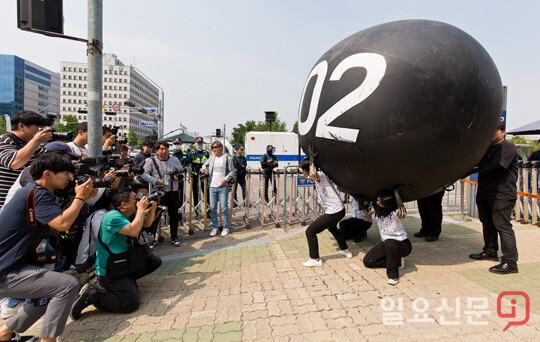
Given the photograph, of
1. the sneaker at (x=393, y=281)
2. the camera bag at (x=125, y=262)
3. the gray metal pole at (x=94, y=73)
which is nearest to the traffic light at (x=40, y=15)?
the gray metal pole at (x=94, y=73)

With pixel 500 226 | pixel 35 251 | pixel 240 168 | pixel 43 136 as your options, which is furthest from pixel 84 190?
pixel 240 168

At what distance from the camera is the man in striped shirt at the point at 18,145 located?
10.8 ft

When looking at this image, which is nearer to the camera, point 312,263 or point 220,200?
point 312,263

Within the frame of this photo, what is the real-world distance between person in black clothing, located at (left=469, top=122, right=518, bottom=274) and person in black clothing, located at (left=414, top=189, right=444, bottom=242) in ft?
3.25

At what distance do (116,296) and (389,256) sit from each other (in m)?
3.37

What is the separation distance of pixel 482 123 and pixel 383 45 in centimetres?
119

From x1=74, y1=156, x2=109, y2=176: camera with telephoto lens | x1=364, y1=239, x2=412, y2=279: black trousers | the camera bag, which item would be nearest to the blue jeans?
the camera bag

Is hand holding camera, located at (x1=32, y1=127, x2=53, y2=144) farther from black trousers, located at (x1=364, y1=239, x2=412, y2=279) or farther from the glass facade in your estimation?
the glass facade

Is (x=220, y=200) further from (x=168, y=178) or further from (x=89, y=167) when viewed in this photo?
(x=89, y=167)

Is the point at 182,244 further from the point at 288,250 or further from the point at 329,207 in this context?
the point at 329,207

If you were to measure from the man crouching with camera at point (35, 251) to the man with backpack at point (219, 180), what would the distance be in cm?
355

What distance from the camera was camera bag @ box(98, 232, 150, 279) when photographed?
3346mm

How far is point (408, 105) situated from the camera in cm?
250

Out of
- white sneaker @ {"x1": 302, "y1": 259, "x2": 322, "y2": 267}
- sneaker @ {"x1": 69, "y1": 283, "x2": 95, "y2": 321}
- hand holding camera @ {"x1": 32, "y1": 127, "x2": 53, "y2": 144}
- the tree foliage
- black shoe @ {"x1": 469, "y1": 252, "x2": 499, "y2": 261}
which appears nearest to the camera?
sneaker @ {"x1": 69, "y1": 283, "x2": 95, "y2": 321}
